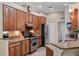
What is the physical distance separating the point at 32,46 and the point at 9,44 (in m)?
2.92

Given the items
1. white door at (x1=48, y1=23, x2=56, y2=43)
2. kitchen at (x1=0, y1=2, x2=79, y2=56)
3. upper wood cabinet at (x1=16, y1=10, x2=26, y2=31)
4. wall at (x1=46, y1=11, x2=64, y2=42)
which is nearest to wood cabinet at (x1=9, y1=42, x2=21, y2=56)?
kitchen at (x1=0, y1=2, x2=79, y2=56)

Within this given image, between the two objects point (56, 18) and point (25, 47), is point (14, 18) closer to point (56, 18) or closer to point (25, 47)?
point (25, 47)

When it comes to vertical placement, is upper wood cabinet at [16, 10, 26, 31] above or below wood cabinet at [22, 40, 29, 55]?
above

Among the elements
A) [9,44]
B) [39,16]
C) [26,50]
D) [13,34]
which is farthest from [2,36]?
[39,16]

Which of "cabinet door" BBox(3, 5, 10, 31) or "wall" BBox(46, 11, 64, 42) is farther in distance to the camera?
"wall" BBox(46, 11, 64, 42)

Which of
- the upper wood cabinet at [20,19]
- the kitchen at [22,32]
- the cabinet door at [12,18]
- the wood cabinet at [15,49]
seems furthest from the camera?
the upper wood cabinet at [20,19]

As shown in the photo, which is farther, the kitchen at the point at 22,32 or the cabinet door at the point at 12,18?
the cabinet door at the point at 12,18

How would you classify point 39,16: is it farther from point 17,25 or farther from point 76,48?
point 76,48

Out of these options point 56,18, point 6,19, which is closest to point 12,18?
point 6,19

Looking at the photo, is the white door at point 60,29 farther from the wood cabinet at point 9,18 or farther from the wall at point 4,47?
the wall at point 4,47

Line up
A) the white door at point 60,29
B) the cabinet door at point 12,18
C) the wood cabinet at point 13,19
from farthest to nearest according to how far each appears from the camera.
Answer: the white door at point 60,29 → the cabinet door at point 12,18 → the wood cabinet at point 13,19

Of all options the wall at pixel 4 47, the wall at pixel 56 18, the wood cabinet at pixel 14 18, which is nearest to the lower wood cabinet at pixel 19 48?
the wall at pixel 4 47

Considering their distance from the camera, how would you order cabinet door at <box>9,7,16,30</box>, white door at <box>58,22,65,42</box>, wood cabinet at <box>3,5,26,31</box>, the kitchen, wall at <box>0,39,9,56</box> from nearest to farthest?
the kitchen < wall at <box>0,39,9,56</box> < wood cabinet at <box>3,5,26,31</box> < cabinet door at <box>9,7,16,30</box> < white door at <box>58,22,65,42</box>

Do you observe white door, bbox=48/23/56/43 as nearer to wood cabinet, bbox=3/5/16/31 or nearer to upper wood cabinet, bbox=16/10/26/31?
upper wood cabinet, bbox=16/10/26/31
